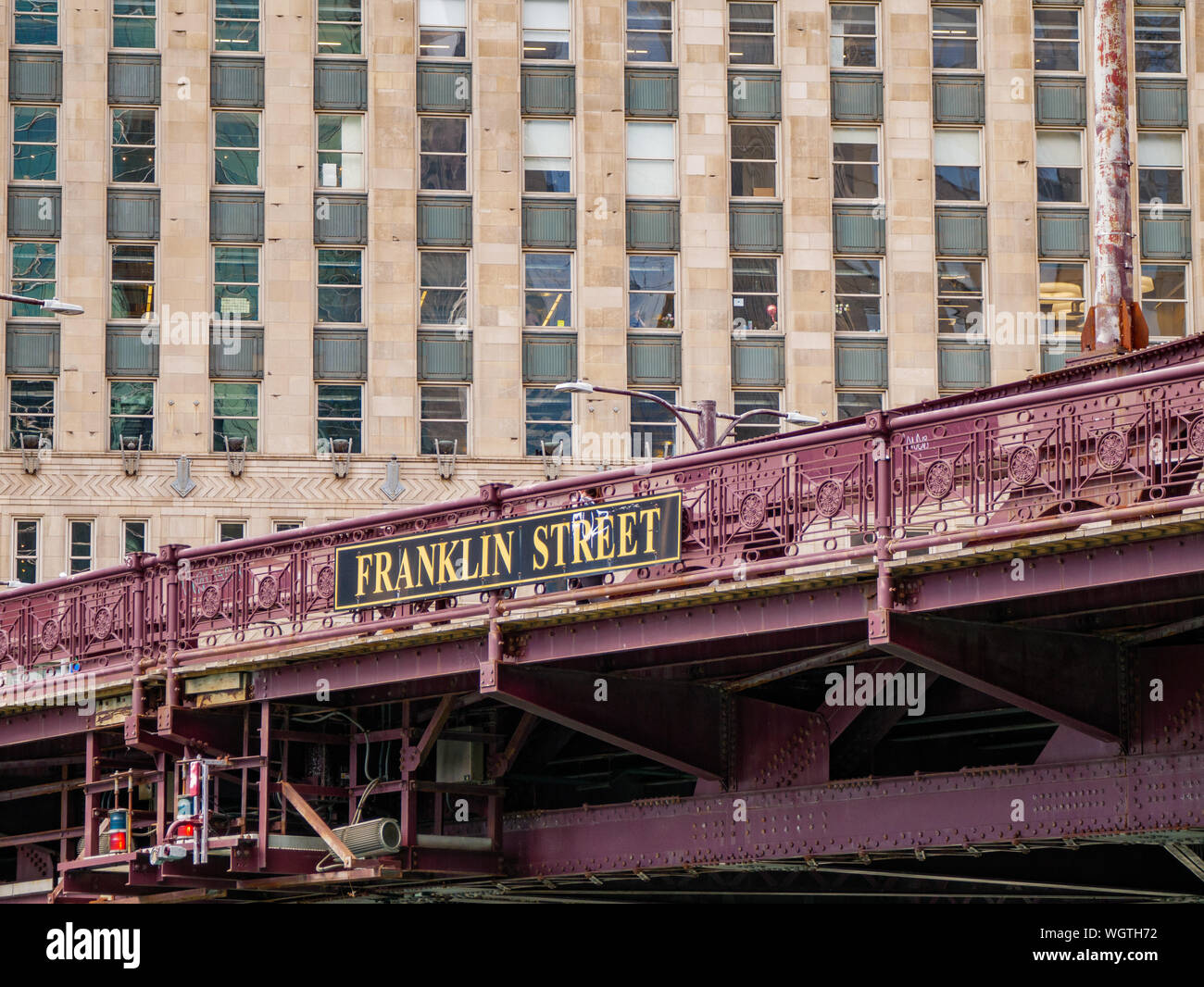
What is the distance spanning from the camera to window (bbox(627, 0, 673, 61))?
79.4 metres

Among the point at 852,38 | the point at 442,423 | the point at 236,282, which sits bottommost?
the point at 442,423

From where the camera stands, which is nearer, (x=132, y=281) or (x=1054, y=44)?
(x=132, y=281)

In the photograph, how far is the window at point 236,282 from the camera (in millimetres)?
77500

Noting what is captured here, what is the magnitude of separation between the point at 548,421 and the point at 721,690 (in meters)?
48.0

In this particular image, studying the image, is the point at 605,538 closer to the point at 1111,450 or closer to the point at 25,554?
the point at 1111,450

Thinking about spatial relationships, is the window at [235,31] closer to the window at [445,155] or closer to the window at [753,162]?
the window at [445,155]

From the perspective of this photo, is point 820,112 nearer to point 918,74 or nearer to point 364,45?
point 918,74

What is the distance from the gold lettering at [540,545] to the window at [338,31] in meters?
53.5

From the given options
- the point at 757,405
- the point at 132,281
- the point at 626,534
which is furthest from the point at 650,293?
the point at 626,534

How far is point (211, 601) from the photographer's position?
30625 mm

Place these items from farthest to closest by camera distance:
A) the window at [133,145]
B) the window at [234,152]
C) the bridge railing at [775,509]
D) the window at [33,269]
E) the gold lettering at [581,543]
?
the window at [234,152]
the window at [133,145]
the window at [33,269]
the gold lettering at [581,543]
the bridge railing at [775,509]

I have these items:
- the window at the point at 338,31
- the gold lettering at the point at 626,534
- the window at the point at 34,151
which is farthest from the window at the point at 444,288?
the gold lettering at the point at 626,534

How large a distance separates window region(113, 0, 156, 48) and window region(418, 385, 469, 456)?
13433 millimetres

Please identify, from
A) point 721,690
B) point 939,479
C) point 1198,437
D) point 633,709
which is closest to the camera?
point 1198,437
